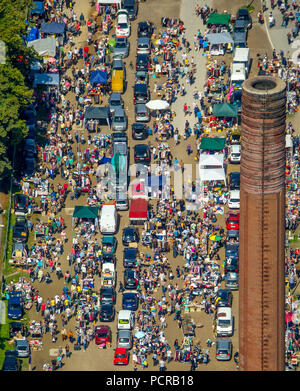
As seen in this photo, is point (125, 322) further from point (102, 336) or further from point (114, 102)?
point (114, 102)

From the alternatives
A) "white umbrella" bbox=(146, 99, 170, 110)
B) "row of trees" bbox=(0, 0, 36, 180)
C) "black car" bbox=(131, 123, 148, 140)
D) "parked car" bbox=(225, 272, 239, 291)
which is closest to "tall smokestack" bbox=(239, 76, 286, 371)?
"parked car" bbox=(225, 272, 239, 291)

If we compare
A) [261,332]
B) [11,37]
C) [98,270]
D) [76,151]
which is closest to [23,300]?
[98,270]

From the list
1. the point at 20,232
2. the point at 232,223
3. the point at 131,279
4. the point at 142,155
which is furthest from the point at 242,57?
the point at 131,279

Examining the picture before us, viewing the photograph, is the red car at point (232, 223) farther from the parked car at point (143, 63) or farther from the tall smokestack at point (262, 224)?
the tall smokestack at point (262, 224)

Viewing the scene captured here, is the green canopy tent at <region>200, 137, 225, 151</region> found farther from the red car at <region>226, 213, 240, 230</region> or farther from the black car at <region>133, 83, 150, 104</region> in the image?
the red car at <region>226, 213, 240, 230</region>

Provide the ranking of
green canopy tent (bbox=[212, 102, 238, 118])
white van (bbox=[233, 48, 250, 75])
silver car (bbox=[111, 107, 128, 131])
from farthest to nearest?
1. white van (bbox=[233, 48, 250, 75])
2. silver car (bbox=[111, 107, 128, 131])
3. green canopy tent (bbox=[212, 102, 238, 118])

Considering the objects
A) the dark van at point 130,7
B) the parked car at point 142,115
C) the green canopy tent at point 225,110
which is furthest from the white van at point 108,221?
the dark van at point 130,7
